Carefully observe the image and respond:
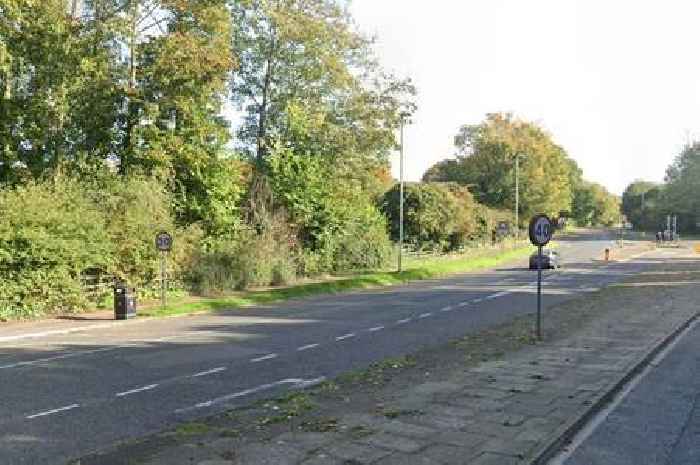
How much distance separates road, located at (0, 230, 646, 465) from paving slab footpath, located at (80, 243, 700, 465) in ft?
5.78

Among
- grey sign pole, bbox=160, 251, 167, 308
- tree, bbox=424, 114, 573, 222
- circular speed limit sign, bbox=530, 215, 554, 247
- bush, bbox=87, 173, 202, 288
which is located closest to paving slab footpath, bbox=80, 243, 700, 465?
circular speed limit sign, bbox=530, 215, 554, 247

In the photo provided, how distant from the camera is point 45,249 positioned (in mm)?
21797

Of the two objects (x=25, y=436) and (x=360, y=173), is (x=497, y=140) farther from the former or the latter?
(x=25, y=436)

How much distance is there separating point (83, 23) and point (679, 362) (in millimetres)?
25146

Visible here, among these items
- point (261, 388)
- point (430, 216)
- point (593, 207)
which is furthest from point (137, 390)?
point (593, 207)

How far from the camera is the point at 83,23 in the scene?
2778 cm

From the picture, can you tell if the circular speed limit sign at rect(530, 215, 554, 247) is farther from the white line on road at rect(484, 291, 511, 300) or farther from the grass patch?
the grass patch

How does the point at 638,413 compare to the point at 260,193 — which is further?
the point at 260,193

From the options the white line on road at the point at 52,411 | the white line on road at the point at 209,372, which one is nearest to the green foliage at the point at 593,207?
the white line on road at the point at 209,372

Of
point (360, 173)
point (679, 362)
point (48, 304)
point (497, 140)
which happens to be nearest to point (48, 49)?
point (48, 304)

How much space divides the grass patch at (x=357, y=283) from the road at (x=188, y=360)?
1.65 metres

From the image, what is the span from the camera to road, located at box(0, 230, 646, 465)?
827 centimetres

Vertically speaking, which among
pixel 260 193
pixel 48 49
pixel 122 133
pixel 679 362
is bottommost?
pixel 679 362

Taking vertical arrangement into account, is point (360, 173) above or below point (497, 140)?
below
